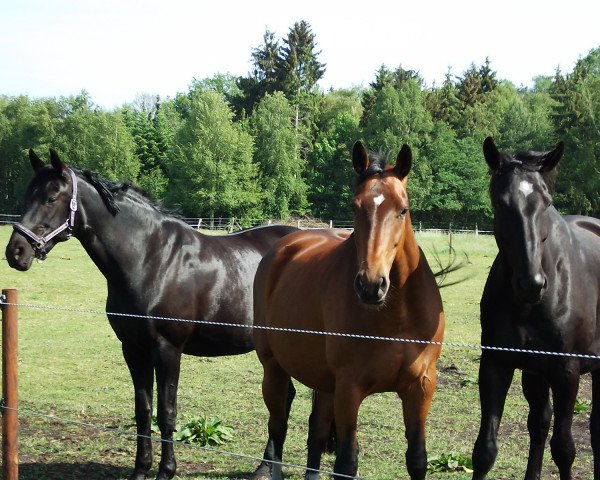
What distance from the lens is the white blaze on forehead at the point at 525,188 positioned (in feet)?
14.2

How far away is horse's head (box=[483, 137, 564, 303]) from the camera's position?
4219 mm

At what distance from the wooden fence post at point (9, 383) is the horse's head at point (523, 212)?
302 centimetres

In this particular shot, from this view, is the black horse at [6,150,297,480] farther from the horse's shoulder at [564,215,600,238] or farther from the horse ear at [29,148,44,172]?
the horse's shoulder at [564,215,600,238]

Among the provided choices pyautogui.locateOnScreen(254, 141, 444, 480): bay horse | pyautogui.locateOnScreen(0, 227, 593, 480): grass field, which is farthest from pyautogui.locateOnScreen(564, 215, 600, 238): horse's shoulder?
pyautogui.locateOnScreen(254, 141, 444, 480): bay horse

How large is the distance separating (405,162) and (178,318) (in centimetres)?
277

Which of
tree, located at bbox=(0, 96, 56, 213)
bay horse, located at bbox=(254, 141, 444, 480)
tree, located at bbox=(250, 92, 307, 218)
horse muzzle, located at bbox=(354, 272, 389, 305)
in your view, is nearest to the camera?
horse muzzle, located at bbox=(354, 272, 389, 305)

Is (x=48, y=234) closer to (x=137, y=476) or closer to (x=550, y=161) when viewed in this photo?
(x=137, y=476)

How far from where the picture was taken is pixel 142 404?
6176 mm

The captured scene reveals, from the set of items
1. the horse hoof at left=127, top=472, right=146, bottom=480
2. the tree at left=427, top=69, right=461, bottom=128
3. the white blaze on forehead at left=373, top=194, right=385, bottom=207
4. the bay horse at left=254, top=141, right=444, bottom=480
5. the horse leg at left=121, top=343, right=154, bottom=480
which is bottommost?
the horse hoof at left=127, top=472, right=146, bottom=480

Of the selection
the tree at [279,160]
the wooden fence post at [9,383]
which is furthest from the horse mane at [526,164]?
the tree at [279,160]

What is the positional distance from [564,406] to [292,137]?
192 ft

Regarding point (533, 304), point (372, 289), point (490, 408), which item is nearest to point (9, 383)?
point (372, 289)

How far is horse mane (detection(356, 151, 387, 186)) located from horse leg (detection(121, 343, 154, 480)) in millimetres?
2739

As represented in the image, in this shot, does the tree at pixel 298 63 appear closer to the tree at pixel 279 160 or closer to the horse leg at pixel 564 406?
the tree at pixel 279 160
